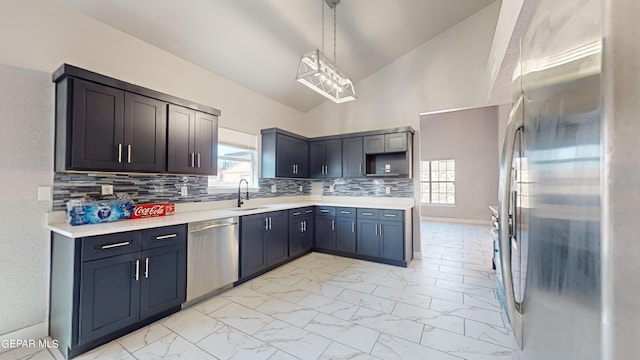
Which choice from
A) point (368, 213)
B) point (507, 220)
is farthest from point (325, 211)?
point (507, 220)

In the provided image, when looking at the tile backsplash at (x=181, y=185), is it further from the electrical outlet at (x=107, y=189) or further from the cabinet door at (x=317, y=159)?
the cabinet door at (x=317, y=159)

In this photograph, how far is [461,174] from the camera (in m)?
8.23

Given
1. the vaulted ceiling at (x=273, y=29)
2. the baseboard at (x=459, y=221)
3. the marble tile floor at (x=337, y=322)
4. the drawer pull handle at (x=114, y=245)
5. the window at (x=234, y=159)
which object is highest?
the vaulted ceiling at (x=273, y=29)

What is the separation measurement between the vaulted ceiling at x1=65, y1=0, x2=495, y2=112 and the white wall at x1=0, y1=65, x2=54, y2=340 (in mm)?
938

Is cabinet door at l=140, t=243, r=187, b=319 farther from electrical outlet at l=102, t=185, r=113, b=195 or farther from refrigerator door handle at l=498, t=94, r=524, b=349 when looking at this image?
refrigerator door handle at l=498, t=94, r=524, b=349

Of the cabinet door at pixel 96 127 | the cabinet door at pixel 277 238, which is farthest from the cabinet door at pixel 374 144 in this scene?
the cabinet door at pixel 96 127

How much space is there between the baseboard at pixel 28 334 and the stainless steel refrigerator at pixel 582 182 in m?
3.42

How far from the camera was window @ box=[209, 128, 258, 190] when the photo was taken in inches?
153

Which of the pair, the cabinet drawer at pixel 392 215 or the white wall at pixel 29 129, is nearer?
the white wall at pixel 29 129

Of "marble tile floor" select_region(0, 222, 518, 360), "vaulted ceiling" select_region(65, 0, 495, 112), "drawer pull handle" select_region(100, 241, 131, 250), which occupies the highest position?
"vaulted ceiling" select_region(65, 0, 495, 112)

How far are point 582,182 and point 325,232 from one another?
14.0 feet

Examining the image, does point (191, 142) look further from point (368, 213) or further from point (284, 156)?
point (368, 213)

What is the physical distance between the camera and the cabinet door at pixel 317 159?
5.10m

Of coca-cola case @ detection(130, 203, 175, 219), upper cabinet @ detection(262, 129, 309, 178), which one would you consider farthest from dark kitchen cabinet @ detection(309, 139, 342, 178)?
coca-cola case @ detection(130, 203, 175, 219)
